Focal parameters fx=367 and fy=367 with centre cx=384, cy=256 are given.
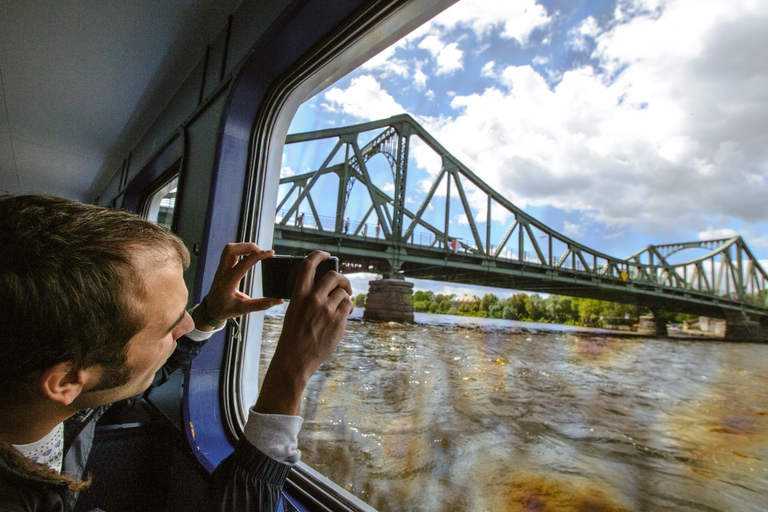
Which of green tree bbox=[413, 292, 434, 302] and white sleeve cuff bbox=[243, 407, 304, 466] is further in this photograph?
green tree bbox=[413, 292, 434, 302]

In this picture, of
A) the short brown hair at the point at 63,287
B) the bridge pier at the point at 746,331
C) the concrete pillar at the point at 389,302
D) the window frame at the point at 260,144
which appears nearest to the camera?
the short brown hair at the point at 63,287

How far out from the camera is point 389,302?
2119 millimetres

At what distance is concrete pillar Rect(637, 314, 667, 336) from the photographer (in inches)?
58.8

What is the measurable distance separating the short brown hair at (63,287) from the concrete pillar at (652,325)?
1.78 metres

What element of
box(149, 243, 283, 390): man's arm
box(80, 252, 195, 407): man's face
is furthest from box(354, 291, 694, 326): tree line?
box(80, 252, 195, 407): man's face

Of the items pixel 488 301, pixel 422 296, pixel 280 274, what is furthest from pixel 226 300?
pixel 422 296

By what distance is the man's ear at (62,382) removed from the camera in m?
0.35

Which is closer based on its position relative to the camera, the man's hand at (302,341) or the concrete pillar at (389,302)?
the man's hand at (302,341)

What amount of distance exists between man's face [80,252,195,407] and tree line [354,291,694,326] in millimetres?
974

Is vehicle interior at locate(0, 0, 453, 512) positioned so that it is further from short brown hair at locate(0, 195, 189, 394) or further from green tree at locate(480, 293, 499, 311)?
green tree at locate(480, 293, 499, 311)

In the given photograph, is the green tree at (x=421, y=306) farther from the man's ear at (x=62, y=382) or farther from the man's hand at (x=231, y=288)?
the man's ear at (x=62, y=382)

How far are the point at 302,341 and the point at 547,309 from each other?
4.50 feet

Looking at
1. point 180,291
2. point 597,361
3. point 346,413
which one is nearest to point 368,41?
point 180,291

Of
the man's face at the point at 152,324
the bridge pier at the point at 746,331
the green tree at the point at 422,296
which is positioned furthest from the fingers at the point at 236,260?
the green tree at the point at 422,296
